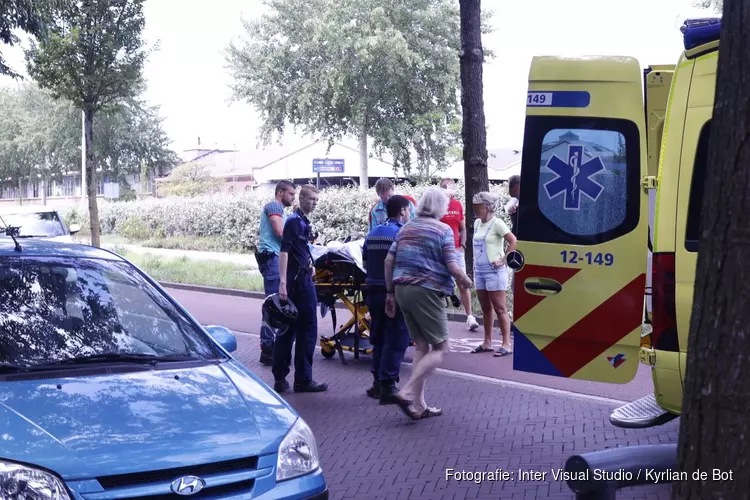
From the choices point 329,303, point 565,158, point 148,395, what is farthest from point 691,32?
point 329,303

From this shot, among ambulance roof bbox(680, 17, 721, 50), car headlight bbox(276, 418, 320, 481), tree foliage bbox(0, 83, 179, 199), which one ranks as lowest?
car headlight bbox(276, 418, 320, 481)

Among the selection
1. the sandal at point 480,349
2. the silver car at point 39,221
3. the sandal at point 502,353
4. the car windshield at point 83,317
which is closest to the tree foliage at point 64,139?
the silver car at point 39,221

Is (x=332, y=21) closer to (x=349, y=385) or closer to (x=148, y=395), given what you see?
(x=349, y=385)

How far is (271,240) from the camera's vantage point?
10203 millimetres

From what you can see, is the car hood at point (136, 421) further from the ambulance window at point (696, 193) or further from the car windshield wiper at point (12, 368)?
the ambulance window at point (696, 193)

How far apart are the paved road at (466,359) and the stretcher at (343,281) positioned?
25 centimetres

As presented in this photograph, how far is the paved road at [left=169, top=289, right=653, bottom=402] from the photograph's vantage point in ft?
29.3

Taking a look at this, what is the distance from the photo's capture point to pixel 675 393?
525 centimetres

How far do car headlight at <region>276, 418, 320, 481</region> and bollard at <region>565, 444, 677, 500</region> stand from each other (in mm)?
1368

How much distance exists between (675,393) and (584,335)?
0.81 m

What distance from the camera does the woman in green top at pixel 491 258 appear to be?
10477 mm

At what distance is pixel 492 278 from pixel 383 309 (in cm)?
246

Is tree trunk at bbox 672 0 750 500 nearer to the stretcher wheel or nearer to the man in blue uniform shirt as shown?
the man in blue uniform shirt

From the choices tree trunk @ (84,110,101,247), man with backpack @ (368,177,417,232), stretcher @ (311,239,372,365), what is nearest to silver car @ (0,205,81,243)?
tree trunk @ (84,110,101,247)
